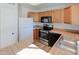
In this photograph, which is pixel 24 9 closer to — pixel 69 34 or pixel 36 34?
pixel 36 34

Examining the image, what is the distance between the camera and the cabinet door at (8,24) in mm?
1220

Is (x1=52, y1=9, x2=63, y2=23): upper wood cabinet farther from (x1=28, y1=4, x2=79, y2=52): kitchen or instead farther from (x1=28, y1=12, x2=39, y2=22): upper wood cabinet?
(x1=28, y1=12, x2=39, y2=22): upper wood cabinet

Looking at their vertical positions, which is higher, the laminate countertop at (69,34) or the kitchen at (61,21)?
the kitchen at (61,21)

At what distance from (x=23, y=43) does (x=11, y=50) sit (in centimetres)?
15

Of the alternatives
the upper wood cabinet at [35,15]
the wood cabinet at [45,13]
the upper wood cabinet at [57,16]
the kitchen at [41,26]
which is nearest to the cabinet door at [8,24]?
the kitchen at [41,26]

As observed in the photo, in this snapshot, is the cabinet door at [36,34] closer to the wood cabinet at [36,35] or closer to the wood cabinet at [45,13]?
the wood cabinet at [36,35]

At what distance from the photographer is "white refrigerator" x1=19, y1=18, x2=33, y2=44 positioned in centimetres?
126

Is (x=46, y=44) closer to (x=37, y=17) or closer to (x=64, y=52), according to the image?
(x=64, y=52)

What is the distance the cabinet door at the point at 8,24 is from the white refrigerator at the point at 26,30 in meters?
0.05

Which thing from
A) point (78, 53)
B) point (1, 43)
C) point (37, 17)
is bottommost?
point (78, 53)

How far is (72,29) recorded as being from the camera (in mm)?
1225

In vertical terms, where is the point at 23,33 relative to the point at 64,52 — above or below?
above

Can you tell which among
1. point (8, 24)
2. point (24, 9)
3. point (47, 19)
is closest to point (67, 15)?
point (47, 19)

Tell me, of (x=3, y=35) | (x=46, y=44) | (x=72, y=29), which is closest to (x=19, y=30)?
(x=3, y=35)
